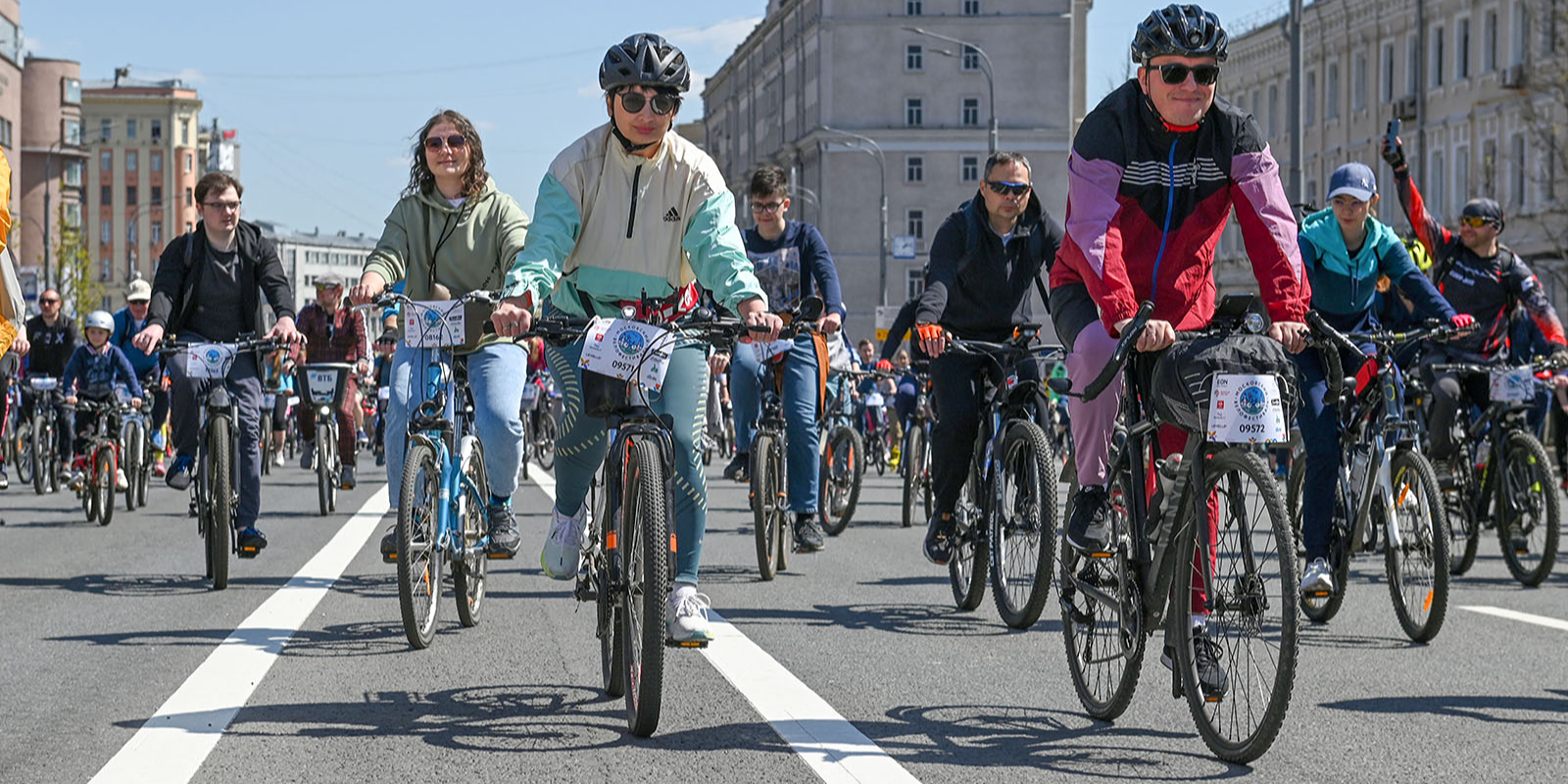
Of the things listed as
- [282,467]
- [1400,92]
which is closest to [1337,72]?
[1400,92]

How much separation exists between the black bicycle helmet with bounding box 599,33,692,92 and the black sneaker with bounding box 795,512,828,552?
475 cm

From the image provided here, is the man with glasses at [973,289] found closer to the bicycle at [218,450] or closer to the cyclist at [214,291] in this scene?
the bicycle at [218,450]

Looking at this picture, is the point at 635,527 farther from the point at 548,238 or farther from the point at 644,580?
the point at 548,238

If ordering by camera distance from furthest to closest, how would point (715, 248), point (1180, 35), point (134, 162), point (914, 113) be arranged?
point (134, 162)
point (914, 113)
point (715, 248)
point (1180, 35)

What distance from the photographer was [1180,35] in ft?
20.4

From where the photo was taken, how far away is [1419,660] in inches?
304

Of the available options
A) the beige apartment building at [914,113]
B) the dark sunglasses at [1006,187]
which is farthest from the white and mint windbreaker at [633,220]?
the beige apartment building at [914,113]

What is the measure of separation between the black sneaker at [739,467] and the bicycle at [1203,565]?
6209 mm

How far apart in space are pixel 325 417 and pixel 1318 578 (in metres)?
9.60

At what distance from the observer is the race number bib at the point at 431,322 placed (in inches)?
327

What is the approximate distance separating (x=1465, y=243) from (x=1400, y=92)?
49729 millimetres

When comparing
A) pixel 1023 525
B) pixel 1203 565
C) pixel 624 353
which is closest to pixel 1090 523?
pixel 1203 565

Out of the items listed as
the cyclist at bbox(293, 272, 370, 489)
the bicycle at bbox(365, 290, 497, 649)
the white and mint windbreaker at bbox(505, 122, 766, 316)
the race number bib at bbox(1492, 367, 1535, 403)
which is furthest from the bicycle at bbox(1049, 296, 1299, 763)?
the cyclist at bbox(293, 272, 370, 489)

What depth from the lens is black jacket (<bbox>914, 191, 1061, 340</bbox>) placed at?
9.29 meters
